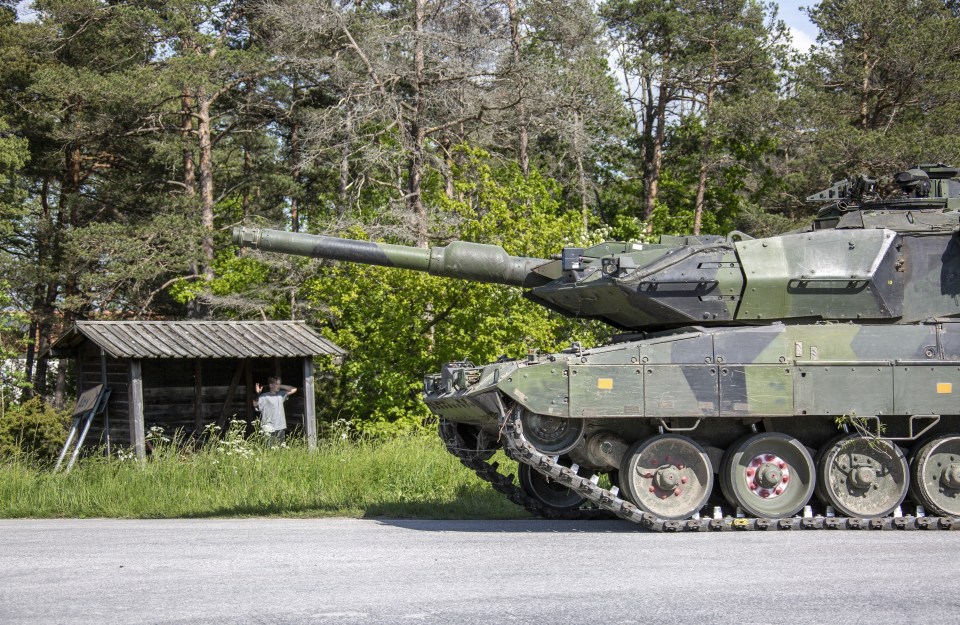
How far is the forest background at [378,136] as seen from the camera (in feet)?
78.5

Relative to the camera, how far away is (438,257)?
11555 millimetres

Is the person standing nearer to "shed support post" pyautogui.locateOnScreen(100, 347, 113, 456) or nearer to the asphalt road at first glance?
"shed support post" pyautogui.locateOnScreen(100, 347, 113, 456)

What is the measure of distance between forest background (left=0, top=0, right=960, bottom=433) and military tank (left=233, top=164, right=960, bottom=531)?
11.5 metres

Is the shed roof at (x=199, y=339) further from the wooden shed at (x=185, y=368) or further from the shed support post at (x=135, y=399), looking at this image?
the shed support post at (x=135, y=399)

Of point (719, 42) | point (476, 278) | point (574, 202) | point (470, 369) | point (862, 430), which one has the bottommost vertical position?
point (862, 430)

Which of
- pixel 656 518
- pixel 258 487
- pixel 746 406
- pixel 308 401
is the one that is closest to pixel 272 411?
pixel 308 401

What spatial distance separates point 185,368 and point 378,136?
30.0 feet

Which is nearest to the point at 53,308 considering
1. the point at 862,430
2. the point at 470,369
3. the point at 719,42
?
the point at 719,42

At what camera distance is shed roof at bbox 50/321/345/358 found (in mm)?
17594

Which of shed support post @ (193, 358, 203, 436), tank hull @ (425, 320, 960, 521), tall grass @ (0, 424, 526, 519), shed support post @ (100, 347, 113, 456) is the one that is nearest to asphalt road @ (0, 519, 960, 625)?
tank hull @ (425, 320, 960, 521)

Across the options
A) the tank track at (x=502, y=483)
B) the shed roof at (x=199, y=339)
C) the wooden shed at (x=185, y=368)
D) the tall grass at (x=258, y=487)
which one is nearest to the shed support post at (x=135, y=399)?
the wooden shed at (x=185, y=368)

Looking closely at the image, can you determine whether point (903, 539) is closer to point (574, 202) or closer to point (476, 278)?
point (476, 278)

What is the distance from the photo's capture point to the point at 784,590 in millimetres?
6809

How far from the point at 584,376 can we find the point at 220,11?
2550 centimetres
